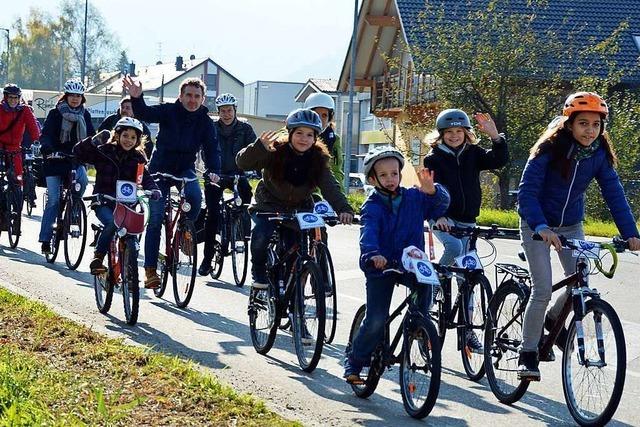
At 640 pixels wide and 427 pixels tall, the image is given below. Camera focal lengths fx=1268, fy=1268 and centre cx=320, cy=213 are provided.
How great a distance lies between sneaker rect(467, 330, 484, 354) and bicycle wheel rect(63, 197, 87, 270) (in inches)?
249

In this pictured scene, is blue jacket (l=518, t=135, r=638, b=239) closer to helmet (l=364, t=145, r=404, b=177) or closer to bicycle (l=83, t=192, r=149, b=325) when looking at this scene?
helmet (l=364, t=145, r=404, b=177)

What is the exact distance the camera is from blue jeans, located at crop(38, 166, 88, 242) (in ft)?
46.4

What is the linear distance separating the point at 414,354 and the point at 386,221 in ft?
2.58

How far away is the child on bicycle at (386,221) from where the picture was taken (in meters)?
7.21

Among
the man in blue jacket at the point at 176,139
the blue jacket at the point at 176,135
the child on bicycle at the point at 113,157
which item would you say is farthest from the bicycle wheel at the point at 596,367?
the blue jacket at the point at 176,135

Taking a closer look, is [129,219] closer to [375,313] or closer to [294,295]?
[294,295]

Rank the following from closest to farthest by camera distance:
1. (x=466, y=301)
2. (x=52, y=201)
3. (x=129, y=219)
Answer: (x=466, y=301), (x=129, y=219), (x=52, y=201)

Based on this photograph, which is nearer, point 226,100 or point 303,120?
point 303,120

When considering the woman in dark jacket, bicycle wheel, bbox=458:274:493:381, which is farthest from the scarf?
bicycle wheel, bbox=458:274:493:381

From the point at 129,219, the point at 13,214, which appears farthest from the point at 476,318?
the point at 13,214

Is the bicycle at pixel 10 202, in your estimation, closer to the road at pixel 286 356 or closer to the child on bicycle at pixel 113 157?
the road at pixel 286 356

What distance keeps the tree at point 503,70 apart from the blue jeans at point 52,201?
762 inches

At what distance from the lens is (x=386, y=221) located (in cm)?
724

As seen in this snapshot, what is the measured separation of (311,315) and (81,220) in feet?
19.4
